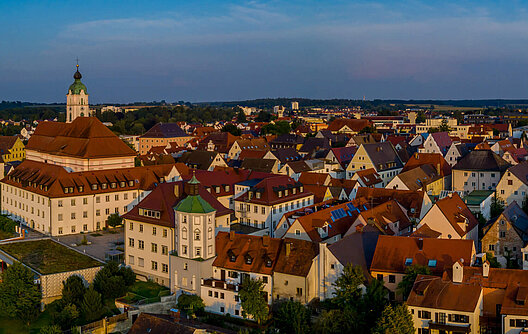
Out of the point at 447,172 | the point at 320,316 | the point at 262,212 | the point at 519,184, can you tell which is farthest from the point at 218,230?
the point at 447,172

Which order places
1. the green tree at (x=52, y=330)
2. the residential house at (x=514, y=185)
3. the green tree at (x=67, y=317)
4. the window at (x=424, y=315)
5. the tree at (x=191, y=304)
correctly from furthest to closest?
1. the residential house at (x=514, y=185)
2. the tree at (x=191, y=304)
3. the green tree at (x=67, y=317)
4. the green tree at (x=52, y=330)
5. the window at (x=424, y=315)

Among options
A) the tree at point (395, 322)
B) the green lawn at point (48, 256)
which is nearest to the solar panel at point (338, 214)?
the tree at point (395, 322)

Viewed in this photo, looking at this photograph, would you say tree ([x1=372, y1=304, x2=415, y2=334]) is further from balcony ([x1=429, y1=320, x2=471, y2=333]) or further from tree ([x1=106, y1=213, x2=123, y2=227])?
tree ([x1=106, y1=213, x2=123, y2=227])

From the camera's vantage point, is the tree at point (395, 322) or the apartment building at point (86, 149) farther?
the apartment building at point (86, 149)

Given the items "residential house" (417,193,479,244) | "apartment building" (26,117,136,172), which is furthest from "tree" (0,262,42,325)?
"residential house" (417,193,479,244)

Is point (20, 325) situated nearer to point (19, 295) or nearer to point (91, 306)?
point (19, 295)

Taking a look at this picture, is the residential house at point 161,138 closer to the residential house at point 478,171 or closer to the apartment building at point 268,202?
the residential house at point 478,171
